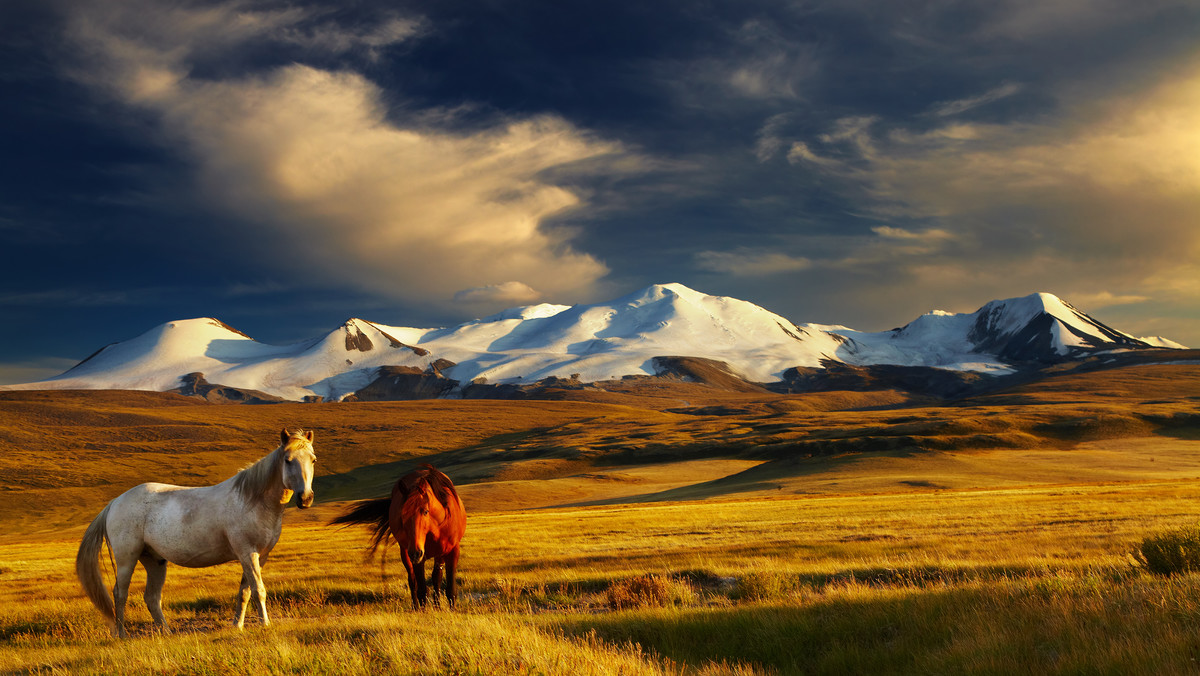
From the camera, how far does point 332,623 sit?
33.1 ft

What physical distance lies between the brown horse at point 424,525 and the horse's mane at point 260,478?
204 centimetres

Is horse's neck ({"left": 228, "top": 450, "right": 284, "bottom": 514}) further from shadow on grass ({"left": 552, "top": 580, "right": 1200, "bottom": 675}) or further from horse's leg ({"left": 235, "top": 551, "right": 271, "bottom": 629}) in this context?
shadow on grass ({"left": 552, "top": 580, "right": 1200, "bottom": 675})

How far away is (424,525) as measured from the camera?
39.6 ft

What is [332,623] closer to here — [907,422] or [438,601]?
[438,601]

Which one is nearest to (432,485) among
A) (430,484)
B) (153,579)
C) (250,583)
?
(430,484)

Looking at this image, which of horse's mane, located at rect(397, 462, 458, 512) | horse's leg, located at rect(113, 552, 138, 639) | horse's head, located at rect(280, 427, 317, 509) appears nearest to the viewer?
horse's head, located at rect(280, 427, 317, 509)

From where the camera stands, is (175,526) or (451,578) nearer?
(175,526)

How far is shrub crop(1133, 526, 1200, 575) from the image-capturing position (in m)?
11.1

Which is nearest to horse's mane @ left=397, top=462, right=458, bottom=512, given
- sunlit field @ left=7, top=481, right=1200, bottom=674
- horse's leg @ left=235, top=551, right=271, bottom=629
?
sunlit field @ left=7, top=481, right=1200, bottom=674

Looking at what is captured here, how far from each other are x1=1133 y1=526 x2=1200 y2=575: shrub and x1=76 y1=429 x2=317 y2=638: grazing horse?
530 inches

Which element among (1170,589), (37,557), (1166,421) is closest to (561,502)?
(37,557)

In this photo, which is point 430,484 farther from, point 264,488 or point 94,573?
point 94,573

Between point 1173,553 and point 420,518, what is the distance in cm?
Result: 1239

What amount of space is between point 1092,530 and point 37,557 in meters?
46.9
